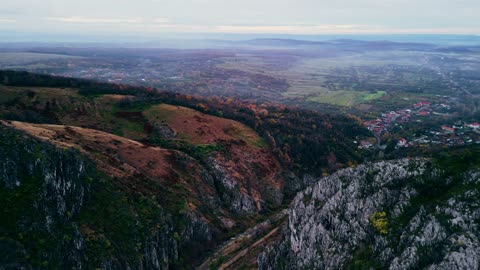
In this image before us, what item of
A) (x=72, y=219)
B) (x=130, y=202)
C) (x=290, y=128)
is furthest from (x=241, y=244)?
(x=290, y=128)

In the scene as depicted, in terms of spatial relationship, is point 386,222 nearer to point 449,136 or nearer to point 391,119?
point 449,136

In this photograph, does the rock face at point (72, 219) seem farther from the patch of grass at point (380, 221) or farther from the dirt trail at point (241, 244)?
the patch of grass at point (380, 221)

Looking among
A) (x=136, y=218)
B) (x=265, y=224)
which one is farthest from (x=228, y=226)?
(x=136, y=218)

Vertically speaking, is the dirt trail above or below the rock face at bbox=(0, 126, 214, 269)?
below

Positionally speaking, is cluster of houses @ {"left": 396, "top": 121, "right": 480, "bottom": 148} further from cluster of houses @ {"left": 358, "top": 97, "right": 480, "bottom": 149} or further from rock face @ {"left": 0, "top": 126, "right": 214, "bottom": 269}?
rock face @ {"left": 0, "top": 126, "right": 214, "bottom": 269}

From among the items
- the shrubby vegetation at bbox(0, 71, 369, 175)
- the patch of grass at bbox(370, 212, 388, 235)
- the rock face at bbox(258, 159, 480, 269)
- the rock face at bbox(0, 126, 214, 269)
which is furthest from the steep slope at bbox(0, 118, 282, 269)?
the patch of grass at bbox(370, 212, 388, 235)

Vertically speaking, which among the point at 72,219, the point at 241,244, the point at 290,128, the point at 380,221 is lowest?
the point at 241,244

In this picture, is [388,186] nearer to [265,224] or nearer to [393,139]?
[265,224]

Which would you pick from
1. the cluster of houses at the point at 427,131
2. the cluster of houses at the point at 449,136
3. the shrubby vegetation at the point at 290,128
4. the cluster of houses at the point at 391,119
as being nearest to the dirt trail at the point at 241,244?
the shrubby vegetation at the point at 290,128
